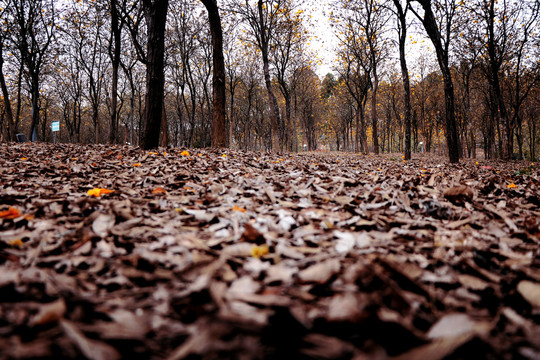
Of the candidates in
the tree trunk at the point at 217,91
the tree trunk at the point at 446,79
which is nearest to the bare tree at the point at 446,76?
the tree trunk at the point at 446,79

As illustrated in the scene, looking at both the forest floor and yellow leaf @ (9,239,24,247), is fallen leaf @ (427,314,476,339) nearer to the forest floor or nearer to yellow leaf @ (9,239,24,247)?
the forest floor

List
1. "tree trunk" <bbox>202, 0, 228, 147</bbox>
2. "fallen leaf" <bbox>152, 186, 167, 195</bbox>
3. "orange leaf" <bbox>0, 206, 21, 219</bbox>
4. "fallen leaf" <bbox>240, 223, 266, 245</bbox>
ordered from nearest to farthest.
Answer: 1. "fallen leaf" <bbox>240, 223, 266, 245</bbox>
2. "orange leaf" <bbox>0, 206, 21, 219</bbox>
3. "fallen leaf" <bbox>152, 186, 167, 195</bbox>
4. "tree trunk" <bbox>202, 0, 228, 147</bbox>

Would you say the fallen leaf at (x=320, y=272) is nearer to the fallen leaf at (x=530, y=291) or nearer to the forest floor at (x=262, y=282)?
the forest floor at (x=262, y=282)

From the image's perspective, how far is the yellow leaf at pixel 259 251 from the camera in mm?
1374

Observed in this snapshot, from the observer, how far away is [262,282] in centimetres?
111

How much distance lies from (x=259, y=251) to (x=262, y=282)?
283 mm

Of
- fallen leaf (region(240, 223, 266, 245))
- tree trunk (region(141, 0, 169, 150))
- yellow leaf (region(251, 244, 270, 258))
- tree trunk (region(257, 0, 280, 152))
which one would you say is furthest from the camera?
tree trunk (region(257, 0, 280, 152))

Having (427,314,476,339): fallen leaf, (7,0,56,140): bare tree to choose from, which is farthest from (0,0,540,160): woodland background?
(427,314,476,339): fallen leaf

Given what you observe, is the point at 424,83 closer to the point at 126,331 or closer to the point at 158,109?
the point at 158,109

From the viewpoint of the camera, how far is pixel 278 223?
1.88m

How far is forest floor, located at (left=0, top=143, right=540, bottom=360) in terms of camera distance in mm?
798

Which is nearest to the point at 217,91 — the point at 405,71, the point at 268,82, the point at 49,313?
the point at 268,82

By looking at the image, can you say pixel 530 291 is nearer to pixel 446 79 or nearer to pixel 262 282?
pixel 262 282

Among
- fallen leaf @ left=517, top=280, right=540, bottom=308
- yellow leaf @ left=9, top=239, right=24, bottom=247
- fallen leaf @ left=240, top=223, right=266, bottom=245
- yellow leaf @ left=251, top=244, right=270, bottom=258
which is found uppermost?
yellow leaf @ left=9, top=239, right=24, bottom=247
